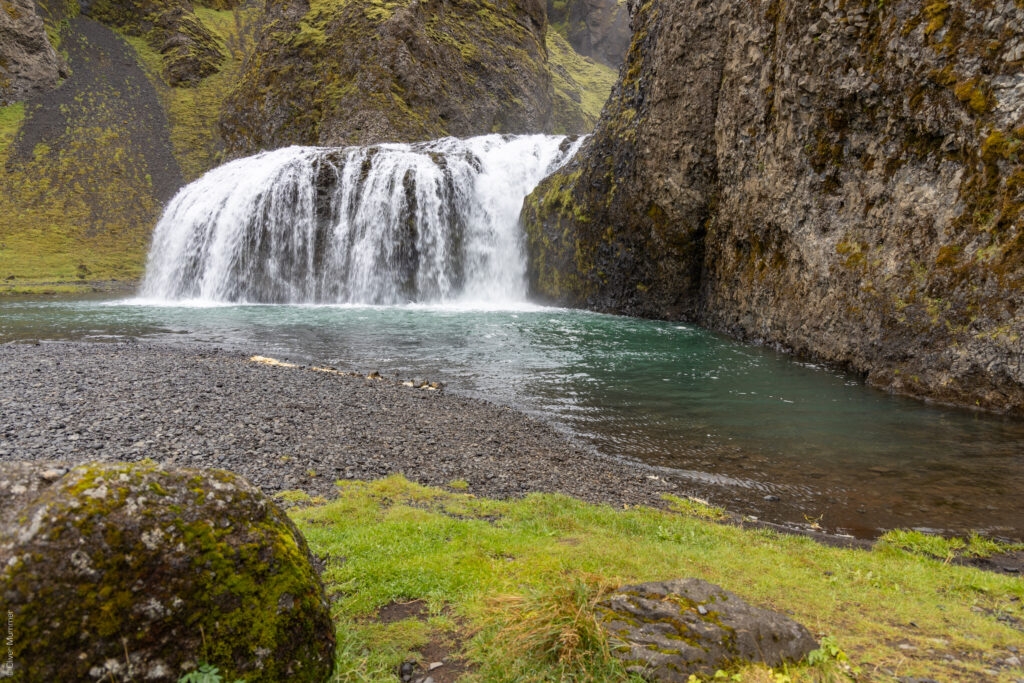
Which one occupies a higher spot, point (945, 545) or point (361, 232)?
point (361, 232)

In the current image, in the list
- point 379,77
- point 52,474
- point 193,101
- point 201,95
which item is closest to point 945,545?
point 52,474

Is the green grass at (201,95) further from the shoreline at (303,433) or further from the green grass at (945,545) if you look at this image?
the green grass at (945,545)

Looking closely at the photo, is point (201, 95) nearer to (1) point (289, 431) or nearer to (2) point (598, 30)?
(2) point (598, 30)

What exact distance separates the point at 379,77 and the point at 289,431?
6143 cm

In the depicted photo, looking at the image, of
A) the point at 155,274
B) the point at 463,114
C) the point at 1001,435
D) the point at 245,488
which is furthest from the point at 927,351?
the point at 463,114

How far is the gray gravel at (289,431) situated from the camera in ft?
31.0

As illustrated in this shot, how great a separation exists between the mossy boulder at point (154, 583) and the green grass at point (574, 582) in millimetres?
808

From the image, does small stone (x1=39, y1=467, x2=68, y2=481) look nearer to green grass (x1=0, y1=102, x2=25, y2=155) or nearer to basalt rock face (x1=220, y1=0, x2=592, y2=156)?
basalt rock face (x1=220, y1=0, x2=592, y2=156)

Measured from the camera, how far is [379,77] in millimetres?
63125

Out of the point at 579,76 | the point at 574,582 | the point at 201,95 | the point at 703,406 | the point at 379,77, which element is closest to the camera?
the point at 574,582

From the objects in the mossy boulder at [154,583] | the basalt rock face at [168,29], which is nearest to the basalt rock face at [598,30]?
the basalt rock face at [168,29]

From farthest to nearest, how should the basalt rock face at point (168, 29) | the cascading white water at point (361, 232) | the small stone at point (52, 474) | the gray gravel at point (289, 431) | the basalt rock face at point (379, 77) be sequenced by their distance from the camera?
the basalt rock face at point (168, 29), the basalt rock face at point (379, 77), the cascading white water at point (361, 232), the gray gravel at point (289, 431), the small stone at point (52, 474)

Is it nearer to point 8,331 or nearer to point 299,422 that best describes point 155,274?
point 8,331

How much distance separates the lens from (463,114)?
66875mm
